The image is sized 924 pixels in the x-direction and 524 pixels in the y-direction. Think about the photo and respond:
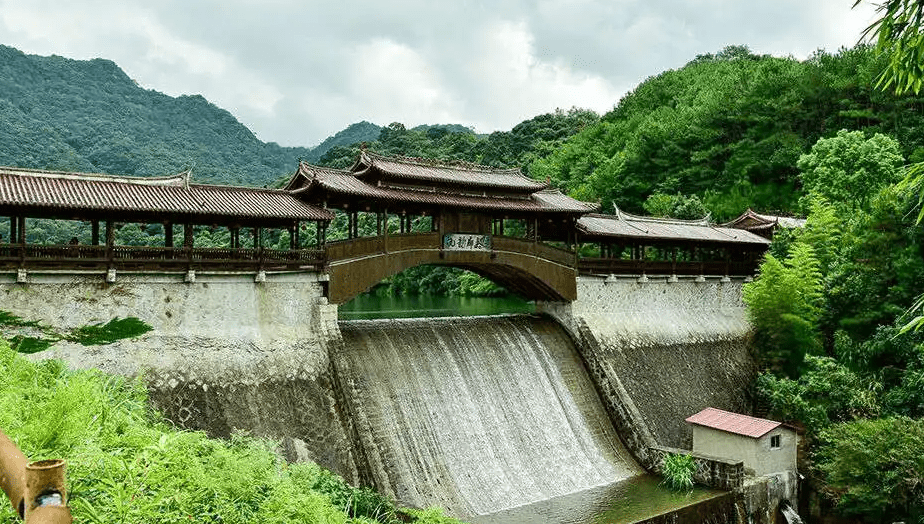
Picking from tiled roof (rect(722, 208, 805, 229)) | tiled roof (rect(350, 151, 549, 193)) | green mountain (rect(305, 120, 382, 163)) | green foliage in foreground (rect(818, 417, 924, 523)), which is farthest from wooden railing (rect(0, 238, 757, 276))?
green mountain (rect(305, 120, 382, 163))

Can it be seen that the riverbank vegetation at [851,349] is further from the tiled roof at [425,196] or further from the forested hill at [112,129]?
the forested hill at [112,129]

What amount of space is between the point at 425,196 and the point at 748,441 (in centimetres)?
1240

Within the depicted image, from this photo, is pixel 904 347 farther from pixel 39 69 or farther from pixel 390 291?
pixel 39 69

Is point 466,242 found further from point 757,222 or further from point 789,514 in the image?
point 757,222

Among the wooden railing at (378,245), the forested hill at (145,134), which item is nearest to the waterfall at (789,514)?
the wooden railing at (378,245)

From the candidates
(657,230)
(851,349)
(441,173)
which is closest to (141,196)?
(441,173)

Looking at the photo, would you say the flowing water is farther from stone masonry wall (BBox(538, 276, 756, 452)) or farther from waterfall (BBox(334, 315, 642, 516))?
waterfall (BBox(334, 315, 642, 516))

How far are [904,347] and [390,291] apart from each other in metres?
51.7

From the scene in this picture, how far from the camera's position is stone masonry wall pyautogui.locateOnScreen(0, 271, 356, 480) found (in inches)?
624

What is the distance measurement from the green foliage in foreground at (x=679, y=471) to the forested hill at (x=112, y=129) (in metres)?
73.5

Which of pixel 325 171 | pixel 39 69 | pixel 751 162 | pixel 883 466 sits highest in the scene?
pixel 39 69

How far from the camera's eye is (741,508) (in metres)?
19.5

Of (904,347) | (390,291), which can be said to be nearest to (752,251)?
(904,347)

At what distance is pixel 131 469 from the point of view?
5223 mm
